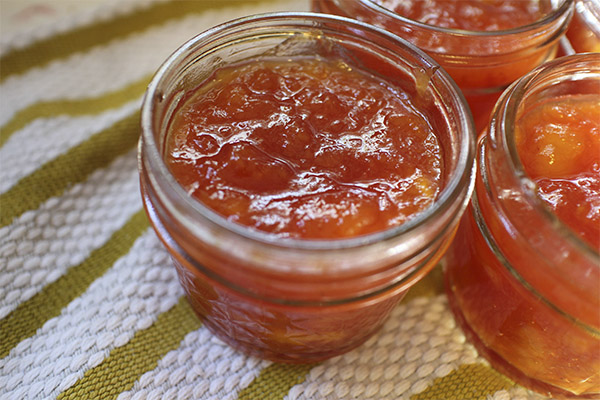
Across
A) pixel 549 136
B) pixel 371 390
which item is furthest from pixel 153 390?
pixel 549 136

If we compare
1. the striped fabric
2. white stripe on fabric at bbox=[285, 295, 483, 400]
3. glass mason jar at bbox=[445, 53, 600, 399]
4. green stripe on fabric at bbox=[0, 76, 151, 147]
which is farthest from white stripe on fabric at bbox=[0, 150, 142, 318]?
glass mason jar at bbox=[445, 53, 600, 399]

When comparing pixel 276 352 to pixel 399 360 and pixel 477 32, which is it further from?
Result: pixel 477 32

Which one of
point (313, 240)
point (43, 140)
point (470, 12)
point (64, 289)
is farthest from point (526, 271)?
point (43, 140)

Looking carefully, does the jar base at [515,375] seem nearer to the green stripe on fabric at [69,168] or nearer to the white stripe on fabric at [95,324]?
the white stripe on fabric at [95,324]

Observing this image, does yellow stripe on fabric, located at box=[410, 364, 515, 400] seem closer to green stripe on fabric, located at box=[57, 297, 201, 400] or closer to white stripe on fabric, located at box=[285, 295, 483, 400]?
white stripe on fabric, located at box=[285, 295, 483, 400]

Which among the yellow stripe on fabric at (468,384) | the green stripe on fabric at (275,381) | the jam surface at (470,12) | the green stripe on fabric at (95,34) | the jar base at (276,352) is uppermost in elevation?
the jam surface at (470,12)

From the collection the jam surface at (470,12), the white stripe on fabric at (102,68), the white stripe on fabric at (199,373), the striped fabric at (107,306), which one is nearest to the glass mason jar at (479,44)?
the jam surface at (470,12)

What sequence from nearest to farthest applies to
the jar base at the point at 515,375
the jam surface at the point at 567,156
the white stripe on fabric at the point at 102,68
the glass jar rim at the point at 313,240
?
the glass jar rim at the point at 313,240 < the jam surface at the point at 567,156 < the jar base at the point at 515,375 < the white stripe on fabric at the point at 102,68

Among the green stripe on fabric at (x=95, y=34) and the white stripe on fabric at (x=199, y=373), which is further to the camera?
the green stripe on fabric at (x=95, y=34)
